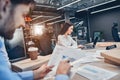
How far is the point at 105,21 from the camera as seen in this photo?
391 inches

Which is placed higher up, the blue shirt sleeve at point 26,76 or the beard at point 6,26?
the beard at point 6,26

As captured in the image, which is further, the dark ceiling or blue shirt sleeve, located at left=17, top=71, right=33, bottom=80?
the dark ceiling

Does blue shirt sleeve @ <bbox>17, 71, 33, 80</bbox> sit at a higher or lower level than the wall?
lower

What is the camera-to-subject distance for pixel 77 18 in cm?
1138

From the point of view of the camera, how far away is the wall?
9.17 meters


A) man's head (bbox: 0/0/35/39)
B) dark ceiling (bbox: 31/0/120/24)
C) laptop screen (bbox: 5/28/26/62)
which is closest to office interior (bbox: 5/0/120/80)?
dark ceiling (bbox: 31/0/120/24)

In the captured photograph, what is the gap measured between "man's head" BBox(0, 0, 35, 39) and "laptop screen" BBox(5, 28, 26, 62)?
0.95 m

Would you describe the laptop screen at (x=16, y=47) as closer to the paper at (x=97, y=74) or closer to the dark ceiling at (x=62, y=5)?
the paper at (x=97, y=74)

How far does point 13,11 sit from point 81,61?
0.63 m

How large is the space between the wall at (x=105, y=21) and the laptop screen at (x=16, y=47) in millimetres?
8181

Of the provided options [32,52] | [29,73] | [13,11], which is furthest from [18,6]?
[32,52]

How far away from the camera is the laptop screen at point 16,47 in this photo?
1.82 meters

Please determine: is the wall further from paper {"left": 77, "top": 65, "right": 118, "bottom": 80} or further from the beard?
the beard

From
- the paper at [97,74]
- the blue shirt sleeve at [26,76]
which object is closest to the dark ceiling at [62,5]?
the blue shirt sleeve at [26,76]
